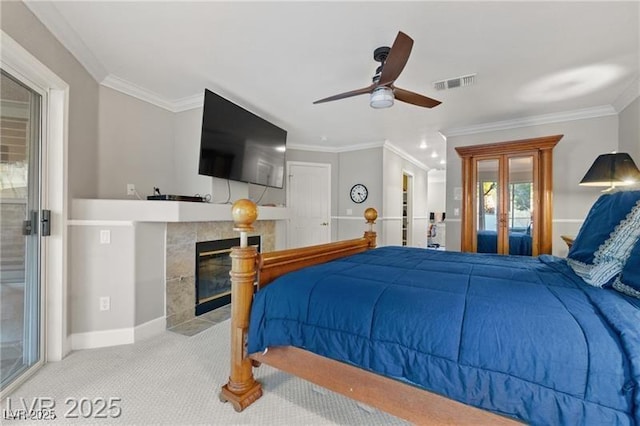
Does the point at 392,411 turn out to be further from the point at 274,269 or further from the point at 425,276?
the point at 274,269

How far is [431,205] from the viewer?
969 cm

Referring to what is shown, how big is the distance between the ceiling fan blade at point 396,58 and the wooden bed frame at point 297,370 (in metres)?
1.29

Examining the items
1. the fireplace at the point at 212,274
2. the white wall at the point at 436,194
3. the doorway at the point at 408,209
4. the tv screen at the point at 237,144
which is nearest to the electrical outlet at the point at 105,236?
the fireplace at the point at 212,274

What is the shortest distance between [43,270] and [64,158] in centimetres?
84

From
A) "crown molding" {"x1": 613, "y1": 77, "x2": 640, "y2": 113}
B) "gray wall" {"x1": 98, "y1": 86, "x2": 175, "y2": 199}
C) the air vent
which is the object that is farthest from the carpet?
"crown molding" {"x1": 613, "y1": 77, "x2": 640, "y2": 113}

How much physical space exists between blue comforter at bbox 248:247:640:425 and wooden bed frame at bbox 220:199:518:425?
9 cm

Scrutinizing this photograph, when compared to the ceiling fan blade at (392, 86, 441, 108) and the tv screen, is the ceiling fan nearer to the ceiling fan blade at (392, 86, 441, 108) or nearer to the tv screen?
the ceiling fan blade at (392, 86, 441, 108)

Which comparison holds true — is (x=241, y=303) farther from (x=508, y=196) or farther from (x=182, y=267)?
(x=508, y=196)

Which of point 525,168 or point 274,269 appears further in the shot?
point 525,168

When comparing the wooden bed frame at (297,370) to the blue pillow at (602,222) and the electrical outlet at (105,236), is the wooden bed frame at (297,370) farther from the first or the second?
the electrical outlet at (105,236)

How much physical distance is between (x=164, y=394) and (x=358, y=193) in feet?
14.2

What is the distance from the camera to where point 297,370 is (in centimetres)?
153

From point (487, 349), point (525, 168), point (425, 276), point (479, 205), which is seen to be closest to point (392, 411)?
point (487, 349)

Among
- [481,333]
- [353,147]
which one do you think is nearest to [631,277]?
[481,333]
